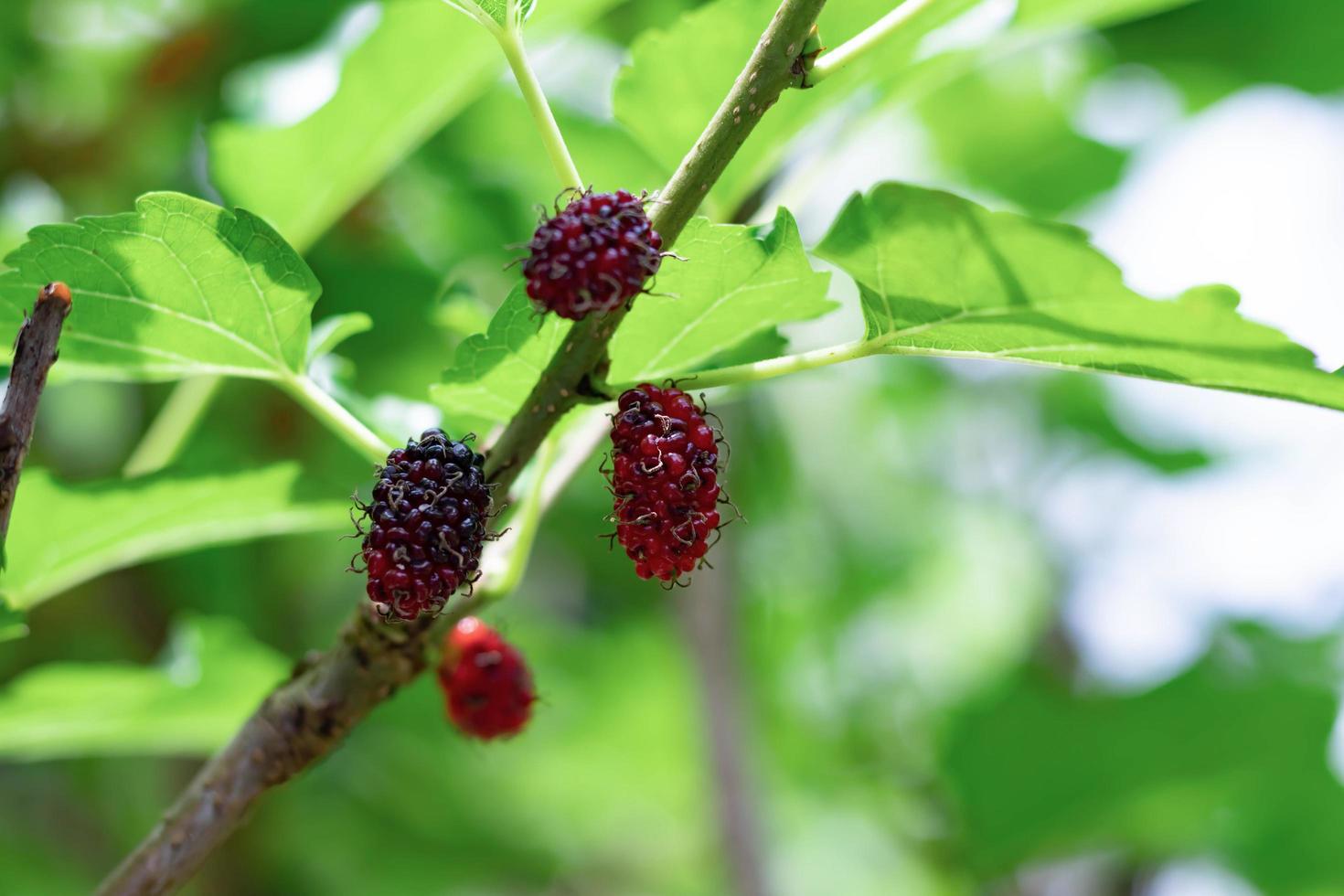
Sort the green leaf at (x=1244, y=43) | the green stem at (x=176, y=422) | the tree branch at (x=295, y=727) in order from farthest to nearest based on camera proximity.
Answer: the green leaf at (x=1244, y=43) < the green stem at (x=176, y=422) < the tree branch at (x=295, y=727)

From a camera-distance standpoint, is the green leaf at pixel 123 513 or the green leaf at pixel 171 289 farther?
the green leaf at pixel 123 513

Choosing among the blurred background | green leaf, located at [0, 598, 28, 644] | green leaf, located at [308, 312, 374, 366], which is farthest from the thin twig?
green leaf, located at [0, 598, 28, 644]

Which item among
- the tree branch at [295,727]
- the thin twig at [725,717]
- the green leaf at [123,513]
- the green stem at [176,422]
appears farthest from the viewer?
the thin twig at [725,717]

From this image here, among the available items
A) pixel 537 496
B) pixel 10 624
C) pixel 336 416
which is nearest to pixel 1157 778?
pixel 537 496

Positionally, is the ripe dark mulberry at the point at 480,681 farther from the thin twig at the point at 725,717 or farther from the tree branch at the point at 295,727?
the thin twig at the point at 725,717

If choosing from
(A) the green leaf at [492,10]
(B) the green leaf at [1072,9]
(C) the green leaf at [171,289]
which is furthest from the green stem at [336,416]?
(B) the green leaf at [1072,9]

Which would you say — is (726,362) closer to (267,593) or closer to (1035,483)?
(267,593)
